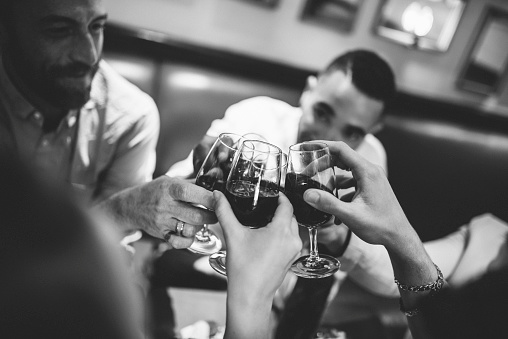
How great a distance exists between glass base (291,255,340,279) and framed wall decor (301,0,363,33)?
1974mm

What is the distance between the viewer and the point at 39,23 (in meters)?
1.40

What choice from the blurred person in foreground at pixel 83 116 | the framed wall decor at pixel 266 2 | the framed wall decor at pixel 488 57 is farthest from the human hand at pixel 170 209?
the framed wall decor at pixel 488 57

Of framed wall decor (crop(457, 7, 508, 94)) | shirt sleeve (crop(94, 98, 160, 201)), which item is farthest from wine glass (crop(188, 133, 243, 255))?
framed wall decor (crop(457, 7, 508, 94))

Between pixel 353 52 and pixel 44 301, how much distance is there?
2024 millimetres

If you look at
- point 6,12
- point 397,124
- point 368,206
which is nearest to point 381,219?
point 368,206

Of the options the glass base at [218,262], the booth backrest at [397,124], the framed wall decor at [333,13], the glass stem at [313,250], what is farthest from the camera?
the framed wall decor at [333,13]

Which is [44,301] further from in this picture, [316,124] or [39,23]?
[316,124]

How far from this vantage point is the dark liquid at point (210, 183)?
1149 millimetres

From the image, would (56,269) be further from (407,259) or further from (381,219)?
(407,259)

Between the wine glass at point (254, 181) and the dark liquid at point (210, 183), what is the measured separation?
7 cm

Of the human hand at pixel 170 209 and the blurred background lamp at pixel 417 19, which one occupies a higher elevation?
the blurred background lamp at pixel 417 19

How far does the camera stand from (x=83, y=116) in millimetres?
1647

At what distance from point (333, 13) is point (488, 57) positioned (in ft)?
4.43

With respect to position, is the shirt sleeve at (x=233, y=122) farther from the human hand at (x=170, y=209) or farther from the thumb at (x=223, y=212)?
the thumb at (x=223, y=212)
